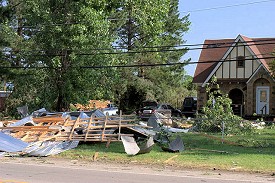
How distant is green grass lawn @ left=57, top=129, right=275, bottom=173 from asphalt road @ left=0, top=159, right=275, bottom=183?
110 centimetres

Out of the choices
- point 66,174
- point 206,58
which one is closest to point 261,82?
point 206,58

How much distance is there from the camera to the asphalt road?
10.4 meters

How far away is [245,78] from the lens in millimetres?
35969

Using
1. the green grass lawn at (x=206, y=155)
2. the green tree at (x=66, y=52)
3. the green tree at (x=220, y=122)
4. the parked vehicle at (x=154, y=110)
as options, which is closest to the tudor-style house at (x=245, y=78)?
the parked vehicle at (x=154, y=110)

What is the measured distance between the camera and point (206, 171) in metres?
12.5

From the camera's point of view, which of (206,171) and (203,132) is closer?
(206,171)

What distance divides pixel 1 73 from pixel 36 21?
9.64 metres

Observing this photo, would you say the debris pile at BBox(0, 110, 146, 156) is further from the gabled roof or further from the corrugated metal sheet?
the gabled roof

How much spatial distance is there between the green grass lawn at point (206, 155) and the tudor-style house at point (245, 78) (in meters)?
16.2

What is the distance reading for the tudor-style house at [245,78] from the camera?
34.9 metres

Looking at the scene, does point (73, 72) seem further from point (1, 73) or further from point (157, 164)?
point (157, 164)

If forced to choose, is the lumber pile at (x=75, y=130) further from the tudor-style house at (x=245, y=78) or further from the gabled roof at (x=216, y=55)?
the gabled roof at (x=216, y=55)

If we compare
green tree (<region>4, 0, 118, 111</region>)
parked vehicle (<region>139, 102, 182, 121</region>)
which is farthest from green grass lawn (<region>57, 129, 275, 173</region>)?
parked vehicle (<region>139, 102, 182, 121</region>)

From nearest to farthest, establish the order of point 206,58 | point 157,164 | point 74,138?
point 157,164, point 74,138, point 206,58
